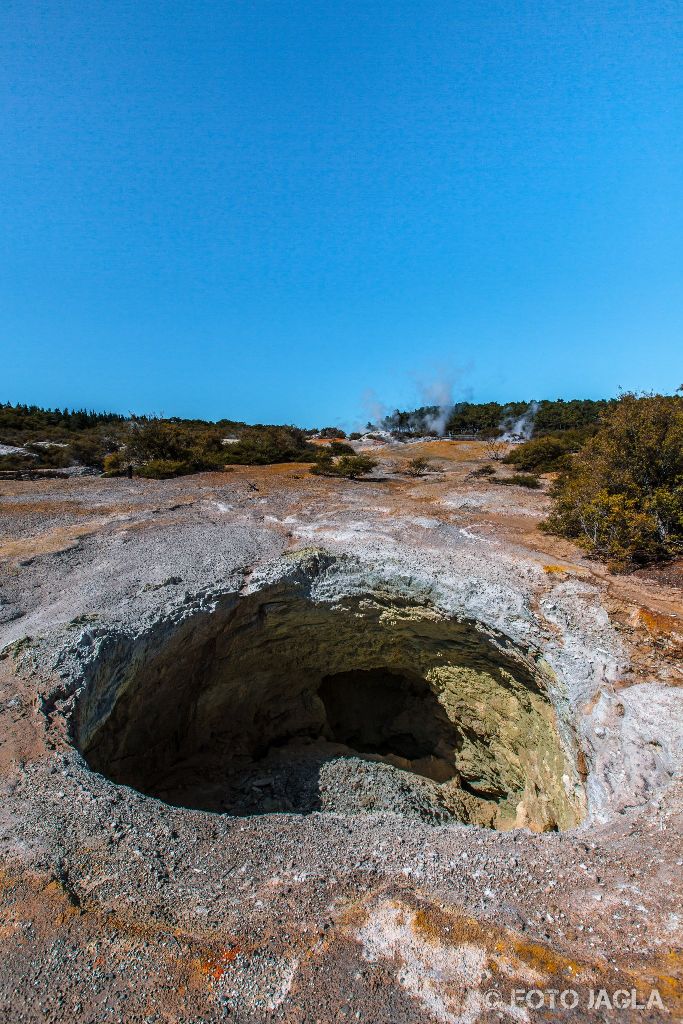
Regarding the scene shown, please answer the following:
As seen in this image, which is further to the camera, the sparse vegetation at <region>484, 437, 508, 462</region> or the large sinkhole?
the sparse vegetation at <region>484, 437, 508, 462</region>

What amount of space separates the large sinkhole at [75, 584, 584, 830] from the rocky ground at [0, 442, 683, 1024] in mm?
385

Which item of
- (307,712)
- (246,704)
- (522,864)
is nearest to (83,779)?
(522,864)

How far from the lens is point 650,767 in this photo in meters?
6.81

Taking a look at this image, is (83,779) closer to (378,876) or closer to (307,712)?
(378,876)

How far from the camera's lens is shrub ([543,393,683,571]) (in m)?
12.0

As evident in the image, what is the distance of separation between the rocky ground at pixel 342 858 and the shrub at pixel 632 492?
1137mm

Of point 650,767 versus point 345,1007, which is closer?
point 345,1007

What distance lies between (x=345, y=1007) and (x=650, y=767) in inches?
214

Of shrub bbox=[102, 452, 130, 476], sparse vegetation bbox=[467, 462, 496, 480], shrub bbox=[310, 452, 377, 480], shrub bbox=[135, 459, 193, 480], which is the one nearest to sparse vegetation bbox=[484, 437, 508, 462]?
sparse vegetation bbox=[467, 462, 496, 480]

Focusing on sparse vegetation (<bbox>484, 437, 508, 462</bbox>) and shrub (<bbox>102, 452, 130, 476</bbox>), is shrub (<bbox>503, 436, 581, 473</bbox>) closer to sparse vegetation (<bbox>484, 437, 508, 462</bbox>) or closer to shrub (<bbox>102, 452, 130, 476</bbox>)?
sparse vegetation (<bbox>484, 437, 508, 462</bbox>)

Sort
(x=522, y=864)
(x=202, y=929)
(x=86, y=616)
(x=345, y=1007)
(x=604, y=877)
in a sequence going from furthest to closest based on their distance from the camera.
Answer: (x=86, y=616)
(x=522, y=864)
(x=604, y=877)
(x=202, y=929)
(x=345, y=1007)

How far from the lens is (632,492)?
43.0 ft

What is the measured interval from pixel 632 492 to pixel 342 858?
12000 millimetres

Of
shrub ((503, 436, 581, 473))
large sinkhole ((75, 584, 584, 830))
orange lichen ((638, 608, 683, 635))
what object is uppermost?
shrub ((503, 436, 581, 473))
